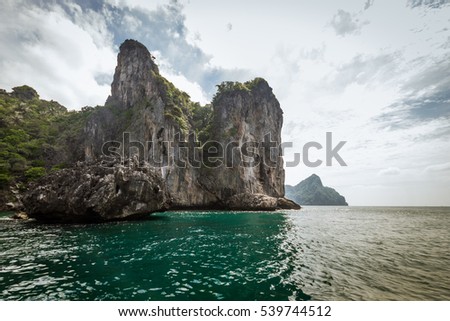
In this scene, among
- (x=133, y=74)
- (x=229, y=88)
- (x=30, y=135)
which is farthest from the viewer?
(x=229, y=88)

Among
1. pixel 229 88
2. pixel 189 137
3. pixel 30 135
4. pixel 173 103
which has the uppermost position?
pixel 229 88

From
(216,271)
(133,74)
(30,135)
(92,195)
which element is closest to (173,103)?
(133,74)

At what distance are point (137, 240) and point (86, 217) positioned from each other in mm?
15943

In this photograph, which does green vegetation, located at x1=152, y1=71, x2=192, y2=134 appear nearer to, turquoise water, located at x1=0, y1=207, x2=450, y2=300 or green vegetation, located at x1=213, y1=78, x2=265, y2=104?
green vegetation, located at x1=213, y1=78, x2=265, y2=104

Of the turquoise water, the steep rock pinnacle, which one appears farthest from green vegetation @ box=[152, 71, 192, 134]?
the turquoise water

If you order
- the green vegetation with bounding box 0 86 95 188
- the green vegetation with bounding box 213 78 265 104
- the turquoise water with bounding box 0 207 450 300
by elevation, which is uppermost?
the green vegetation with bounding box 213 78 265 104

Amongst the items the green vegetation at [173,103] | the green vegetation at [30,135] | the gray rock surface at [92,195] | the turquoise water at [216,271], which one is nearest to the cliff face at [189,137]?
the green vegetation at [173,103]

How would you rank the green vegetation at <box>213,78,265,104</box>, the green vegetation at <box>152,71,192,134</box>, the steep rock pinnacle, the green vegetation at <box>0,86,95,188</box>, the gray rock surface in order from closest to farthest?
the gray rock surface → the green vegetation at <box>0,86,95,188</box> → the green vegetation at <box>152,71,192,134</box> → the steep rock pinnacle → the green vegetation at <box>213,78,265,104</box>

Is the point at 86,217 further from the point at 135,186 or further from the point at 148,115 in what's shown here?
the point at 148,115

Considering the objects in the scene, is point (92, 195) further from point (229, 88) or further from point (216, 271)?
point (229, 88)

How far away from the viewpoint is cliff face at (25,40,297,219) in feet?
214

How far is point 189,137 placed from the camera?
7081cm

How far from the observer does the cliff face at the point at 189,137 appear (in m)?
65.1
